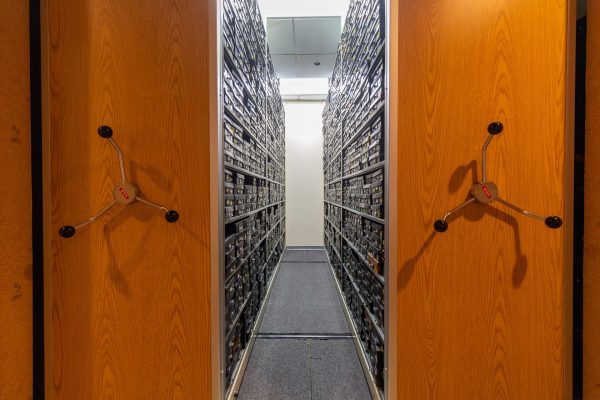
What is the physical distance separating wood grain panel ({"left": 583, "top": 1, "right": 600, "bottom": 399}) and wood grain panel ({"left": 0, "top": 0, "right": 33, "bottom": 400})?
1926mm

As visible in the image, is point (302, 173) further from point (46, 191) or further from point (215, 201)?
point (46, 191)

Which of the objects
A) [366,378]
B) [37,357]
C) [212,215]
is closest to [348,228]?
[366,378]

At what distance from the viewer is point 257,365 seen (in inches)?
66.5

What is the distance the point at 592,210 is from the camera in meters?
0.88

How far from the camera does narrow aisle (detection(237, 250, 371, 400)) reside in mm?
1489

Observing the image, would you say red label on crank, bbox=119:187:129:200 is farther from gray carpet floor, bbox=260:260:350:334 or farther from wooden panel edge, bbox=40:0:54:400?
gray carpet floor, bbox=260:260:350:334

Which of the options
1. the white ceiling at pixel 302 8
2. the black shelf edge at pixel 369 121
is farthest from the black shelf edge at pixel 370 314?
the white ceiling at pixel 302 8

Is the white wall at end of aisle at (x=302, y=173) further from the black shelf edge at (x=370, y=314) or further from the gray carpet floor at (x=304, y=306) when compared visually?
the black shelf edge at (x=370, y=314)

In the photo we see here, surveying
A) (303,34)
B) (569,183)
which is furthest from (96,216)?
(303,34)

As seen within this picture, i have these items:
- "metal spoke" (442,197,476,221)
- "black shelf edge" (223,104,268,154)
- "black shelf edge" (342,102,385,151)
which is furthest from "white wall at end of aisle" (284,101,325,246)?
"metal spoke" (442,197,476,221)

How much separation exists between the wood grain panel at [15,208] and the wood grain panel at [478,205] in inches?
52.4

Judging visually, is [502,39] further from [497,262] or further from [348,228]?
[348,228]

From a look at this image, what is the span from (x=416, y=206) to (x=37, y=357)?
1.52m

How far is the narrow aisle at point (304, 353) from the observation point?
4.89 feet
